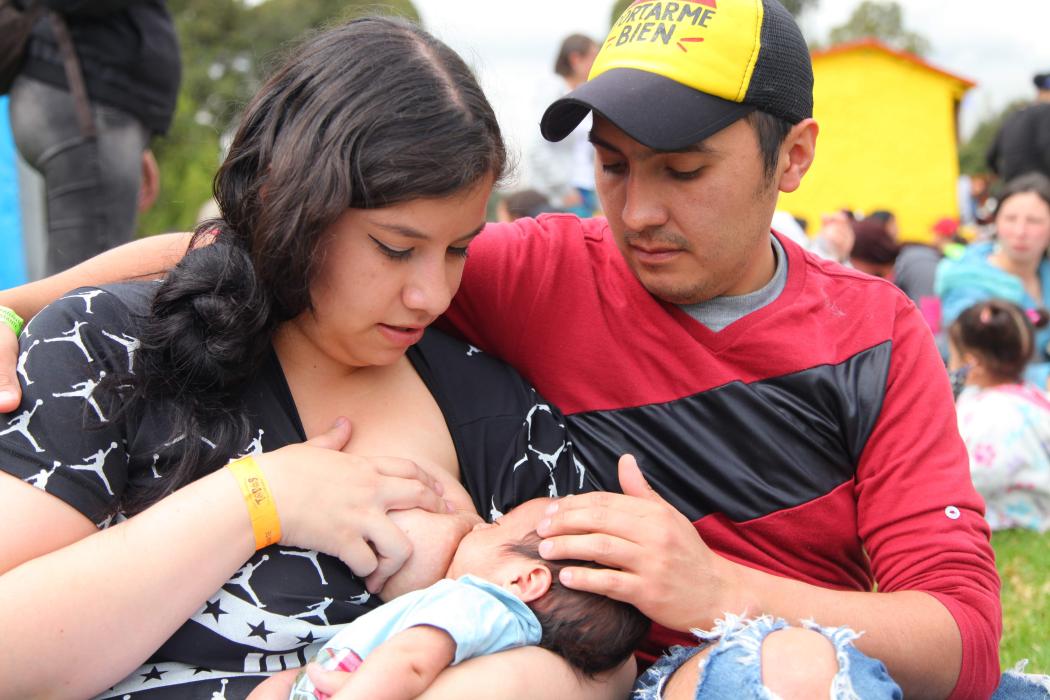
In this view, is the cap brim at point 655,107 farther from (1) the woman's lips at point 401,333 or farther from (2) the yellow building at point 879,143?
(2) the yellow building at point 879,143

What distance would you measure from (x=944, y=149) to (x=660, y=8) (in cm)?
1871

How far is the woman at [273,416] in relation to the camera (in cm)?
164

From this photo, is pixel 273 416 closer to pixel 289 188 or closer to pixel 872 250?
pixel 289 188

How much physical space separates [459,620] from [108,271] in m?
1.13

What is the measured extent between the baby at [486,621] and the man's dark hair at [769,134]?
3.05ft

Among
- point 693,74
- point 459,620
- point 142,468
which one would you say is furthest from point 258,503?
point 693,74

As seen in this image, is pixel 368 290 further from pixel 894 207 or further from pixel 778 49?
pixel 894 207

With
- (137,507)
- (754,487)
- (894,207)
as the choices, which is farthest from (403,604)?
(894,207)

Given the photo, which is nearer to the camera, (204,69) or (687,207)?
(687,207)

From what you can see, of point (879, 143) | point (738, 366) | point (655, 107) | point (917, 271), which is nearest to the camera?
point (655, 107)

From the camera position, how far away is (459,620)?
66.4 inches

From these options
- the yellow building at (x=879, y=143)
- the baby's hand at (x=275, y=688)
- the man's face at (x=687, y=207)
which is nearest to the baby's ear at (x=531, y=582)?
the baby's hand at (x=275, y=688)

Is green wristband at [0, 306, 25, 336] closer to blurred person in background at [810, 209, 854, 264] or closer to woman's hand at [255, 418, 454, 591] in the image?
woman's hand at [255, 418, 454, 591]

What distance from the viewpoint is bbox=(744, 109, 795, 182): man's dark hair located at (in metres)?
2.27
